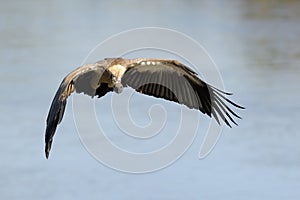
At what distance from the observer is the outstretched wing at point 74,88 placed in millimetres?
8023

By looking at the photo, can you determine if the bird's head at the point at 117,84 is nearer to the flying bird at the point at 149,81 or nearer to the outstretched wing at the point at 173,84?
the flying bird at the point at 149,81

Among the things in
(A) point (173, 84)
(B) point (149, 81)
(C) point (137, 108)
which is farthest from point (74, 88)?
(C) point (137, 108)

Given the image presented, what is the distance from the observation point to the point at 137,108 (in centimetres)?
1470

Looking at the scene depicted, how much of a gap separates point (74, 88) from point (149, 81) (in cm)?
84

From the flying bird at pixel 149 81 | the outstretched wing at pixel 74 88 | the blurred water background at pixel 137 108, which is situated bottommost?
the outstretched wing at pixel 74 88

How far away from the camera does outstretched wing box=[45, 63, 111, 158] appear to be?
8023 millimetres

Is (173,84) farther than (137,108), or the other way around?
(137,108)

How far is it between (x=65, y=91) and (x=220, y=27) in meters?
13.9

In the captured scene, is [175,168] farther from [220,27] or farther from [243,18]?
[243,18]

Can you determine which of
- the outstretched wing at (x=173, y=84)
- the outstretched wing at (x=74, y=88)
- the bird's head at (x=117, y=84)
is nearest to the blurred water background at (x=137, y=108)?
the outstretched wing at (x=173, y=84)

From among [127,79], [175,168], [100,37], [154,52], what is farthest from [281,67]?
[127,79]

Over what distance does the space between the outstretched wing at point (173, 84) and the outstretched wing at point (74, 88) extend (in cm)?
24

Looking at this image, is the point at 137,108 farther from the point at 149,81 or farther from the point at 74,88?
the point at 74,88

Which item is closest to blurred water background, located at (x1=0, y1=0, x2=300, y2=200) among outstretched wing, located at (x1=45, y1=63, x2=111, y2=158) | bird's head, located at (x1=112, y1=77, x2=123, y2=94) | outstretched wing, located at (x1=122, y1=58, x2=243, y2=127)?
outstretched wing, located at (x1=122, y1=58, x2=243, y2=127)
